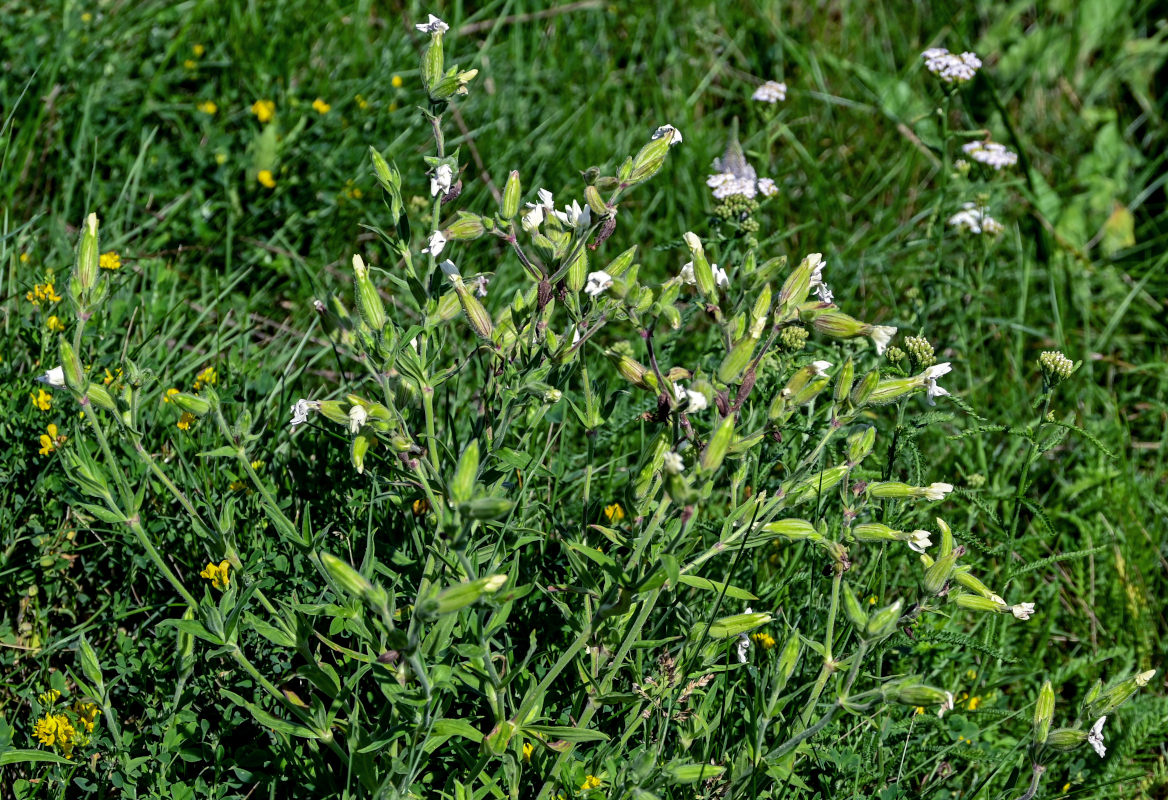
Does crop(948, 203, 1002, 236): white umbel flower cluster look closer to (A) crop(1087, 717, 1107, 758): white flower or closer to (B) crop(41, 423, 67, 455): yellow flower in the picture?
(A) crop(1087, 717, 1107, 758): white flower

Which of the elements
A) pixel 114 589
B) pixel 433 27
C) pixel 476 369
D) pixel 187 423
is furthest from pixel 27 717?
pixel 433 27

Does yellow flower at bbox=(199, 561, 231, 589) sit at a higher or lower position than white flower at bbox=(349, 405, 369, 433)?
lower

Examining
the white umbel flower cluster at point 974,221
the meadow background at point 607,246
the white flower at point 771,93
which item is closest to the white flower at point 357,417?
the meadow background at point 607,246

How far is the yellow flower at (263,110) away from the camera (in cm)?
348

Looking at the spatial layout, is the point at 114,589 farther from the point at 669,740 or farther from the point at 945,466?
the point at 945,466

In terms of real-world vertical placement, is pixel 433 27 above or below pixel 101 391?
above

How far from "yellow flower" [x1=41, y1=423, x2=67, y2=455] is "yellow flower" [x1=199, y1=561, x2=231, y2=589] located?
477mm

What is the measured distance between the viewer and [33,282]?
2.81 metres

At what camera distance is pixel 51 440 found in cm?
233

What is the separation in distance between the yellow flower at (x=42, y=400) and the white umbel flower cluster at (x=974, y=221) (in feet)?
7.98

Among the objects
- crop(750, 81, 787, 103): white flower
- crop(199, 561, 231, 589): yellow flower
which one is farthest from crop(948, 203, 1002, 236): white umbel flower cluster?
crop(199, 561, 231, 589): yellow flower

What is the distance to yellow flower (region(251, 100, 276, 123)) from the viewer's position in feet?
11.4

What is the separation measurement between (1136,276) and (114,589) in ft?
11.5

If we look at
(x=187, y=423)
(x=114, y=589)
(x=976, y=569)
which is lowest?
(x=976, y=569)
